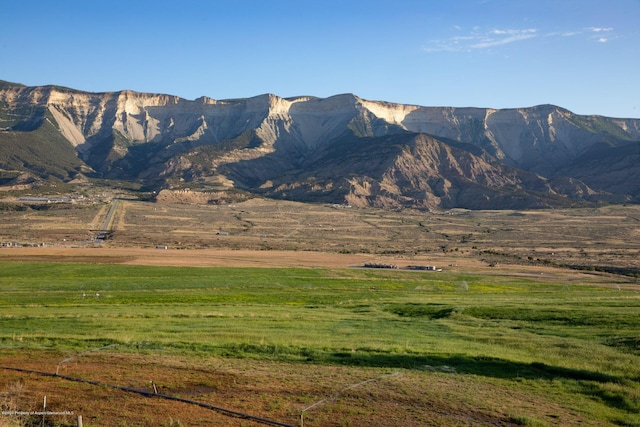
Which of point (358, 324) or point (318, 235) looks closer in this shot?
point (358, 324)

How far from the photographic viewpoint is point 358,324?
32562mm

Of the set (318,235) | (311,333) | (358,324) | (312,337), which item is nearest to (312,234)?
(318,235)

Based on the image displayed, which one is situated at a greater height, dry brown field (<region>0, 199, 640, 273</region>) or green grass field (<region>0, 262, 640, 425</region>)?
green grass field (<region>0, 262, 640, 425</region>)

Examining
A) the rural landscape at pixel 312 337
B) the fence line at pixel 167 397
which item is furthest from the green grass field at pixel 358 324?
the fence line at pixel 167 397

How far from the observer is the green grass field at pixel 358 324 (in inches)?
882

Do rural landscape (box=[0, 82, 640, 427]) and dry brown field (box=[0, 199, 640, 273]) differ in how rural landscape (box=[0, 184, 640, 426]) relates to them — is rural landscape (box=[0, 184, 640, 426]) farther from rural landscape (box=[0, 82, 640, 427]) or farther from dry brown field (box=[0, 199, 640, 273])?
dry brown field (box=[0, 199, 640, 273])

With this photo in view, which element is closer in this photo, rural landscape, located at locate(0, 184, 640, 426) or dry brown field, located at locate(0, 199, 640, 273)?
rural landscape, located at locate(0, 184, 640, 426)

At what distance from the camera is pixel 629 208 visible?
568 ft

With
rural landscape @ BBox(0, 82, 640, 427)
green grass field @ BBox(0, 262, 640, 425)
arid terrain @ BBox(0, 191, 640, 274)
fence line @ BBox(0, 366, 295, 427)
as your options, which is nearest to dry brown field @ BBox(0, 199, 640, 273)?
arid terrain @ BBox(0, 191, 640, 274)

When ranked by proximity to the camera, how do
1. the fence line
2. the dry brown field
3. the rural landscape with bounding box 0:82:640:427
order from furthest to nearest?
the dry brown field, the rural landscape with bounding box 0:82:640:427, the fence line

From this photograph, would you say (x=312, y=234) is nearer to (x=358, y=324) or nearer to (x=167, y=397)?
(x=358, y=324)

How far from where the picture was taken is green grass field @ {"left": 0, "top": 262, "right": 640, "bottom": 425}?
73.5 feet

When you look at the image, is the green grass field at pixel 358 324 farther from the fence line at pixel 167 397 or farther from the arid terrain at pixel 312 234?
the arid terrain at pixel 312 234

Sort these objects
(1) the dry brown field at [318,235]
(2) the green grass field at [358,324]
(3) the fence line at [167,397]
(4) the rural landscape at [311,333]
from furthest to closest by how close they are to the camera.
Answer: (1) the dry brown field at [318,235] < (2) the green grass field at [358,324] < (4) the rural landscape at [311,333] < (3) the fence line at [167,397]
